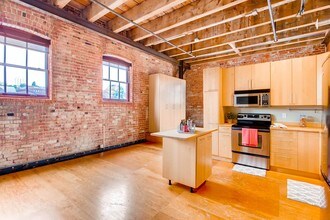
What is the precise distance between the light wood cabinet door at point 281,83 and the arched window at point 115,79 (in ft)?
13.7

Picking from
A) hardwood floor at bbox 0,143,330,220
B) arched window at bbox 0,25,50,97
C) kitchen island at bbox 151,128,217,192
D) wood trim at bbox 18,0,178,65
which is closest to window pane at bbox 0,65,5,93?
arched window at bbox 0,25,50,97

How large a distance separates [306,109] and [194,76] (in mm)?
4529

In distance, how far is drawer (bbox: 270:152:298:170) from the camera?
3.41 metres

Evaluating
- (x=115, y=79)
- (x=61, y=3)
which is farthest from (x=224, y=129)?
(x=61, y=3)

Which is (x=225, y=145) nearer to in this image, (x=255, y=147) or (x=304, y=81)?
(x=255, y=147)

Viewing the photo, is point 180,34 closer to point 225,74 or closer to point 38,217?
point 225,74

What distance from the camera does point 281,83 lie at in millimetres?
3939

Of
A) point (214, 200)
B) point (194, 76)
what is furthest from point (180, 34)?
point (214, 200)

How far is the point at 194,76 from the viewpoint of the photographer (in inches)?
304

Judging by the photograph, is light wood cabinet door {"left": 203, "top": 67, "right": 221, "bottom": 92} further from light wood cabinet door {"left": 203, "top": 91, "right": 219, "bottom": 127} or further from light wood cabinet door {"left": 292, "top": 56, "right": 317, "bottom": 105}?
light wood cabinet door {"left": 292, "top": 56, "right": 317, "bottom": 105}

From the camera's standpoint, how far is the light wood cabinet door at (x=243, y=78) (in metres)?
4.29

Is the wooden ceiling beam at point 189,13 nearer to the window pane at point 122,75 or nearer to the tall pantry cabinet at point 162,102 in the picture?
the window pane at point 122,75

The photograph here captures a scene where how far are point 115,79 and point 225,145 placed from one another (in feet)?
12.3

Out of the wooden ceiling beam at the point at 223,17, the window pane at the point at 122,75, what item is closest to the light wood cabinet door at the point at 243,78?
the wooden ceiling beam at the point at 223,17
